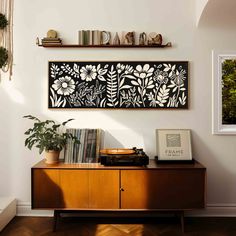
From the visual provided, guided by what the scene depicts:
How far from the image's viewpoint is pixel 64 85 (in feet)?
10.8

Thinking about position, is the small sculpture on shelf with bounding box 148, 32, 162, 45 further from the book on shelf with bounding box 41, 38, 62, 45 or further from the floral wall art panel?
the book on shelf with bounding box 41, 38, 62, 45

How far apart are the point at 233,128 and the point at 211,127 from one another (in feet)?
0.87

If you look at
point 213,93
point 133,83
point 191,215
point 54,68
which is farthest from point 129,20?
point 191,215

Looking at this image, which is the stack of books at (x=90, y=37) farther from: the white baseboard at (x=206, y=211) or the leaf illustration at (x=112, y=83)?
the white baseboard at (x=206, y=211)

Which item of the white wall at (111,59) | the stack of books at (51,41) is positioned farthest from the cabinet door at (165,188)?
the stack of books at (51,41)

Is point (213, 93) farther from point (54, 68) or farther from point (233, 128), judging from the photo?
point (54, 68)

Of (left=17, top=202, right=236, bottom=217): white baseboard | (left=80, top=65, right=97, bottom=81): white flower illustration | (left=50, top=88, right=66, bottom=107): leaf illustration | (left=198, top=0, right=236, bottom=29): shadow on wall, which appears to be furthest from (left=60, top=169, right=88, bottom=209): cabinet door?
(left=198, top=0, right=236, bottom=29): shadow on wall

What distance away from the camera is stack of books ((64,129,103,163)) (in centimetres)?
314

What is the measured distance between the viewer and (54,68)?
331cm

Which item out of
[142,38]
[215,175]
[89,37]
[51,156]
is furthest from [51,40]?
[215,175]

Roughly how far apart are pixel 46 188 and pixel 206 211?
179 cm

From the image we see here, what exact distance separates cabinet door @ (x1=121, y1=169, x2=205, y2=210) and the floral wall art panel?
0.79 meters

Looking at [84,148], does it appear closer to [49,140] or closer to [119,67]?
A: [49,140]

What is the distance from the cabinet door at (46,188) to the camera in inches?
114
